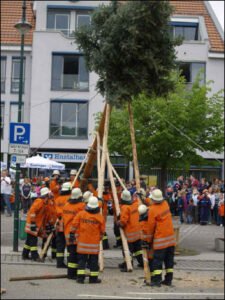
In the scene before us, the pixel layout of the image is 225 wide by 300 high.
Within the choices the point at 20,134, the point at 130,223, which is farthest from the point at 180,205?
the point at 20,134

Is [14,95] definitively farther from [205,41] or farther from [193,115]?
[193,115]

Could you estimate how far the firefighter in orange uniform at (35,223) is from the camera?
10.6 metres

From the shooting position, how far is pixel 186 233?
15031 millimetres

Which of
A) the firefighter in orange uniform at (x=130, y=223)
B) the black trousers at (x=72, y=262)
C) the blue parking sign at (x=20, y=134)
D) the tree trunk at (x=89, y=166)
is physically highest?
the blue parking sign at (x=20, y=134)

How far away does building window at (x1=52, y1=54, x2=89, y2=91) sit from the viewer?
28.3 meters

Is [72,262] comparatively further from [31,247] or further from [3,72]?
[3,72]

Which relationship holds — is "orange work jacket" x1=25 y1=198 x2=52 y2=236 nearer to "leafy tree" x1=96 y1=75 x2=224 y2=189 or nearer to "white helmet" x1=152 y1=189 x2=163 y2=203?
"white helmet" x1=152 y1=189 x2=163 y2=203

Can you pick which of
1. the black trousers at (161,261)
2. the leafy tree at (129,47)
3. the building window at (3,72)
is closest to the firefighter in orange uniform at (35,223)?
the leafy tree at (129,47)

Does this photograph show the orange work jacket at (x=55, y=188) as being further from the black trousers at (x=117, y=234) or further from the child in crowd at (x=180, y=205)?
the child in crowd at (x=180, y=205)

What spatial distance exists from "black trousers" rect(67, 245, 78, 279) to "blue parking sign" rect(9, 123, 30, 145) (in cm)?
389

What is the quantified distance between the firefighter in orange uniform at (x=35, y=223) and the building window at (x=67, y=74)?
706 inches

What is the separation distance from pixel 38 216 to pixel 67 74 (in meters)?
18.6

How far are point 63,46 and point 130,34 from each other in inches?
802

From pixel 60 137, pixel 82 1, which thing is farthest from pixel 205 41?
pixel 60 137
